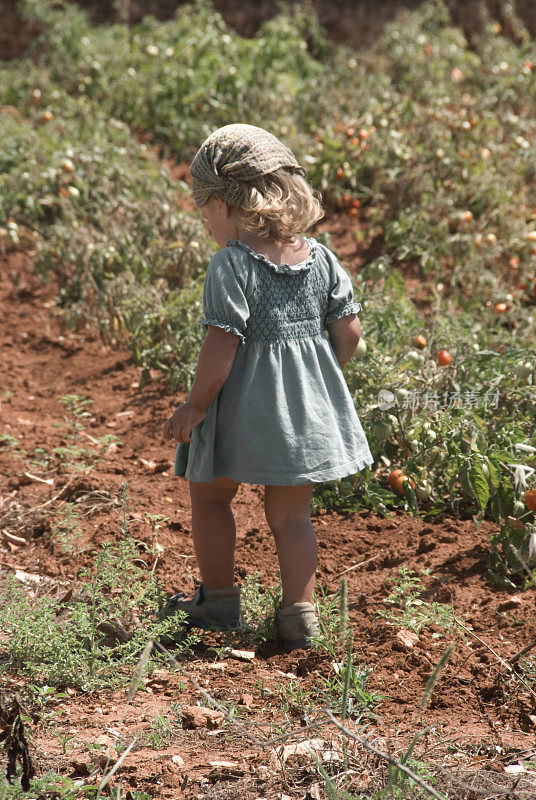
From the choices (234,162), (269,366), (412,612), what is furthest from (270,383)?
(412,612)

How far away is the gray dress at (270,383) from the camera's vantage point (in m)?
2.43

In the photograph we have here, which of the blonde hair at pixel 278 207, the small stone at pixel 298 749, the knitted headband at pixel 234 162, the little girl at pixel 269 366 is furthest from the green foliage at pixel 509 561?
the knitted headband at pixel 234 162

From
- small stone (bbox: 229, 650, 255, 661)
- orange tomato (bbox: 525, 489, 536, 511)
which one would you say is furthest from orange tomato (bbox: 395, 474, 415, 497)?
small stone (bbox: 229, 650, 255, 661)

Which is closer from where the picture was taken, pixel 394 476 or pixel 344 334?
pixel 344 334

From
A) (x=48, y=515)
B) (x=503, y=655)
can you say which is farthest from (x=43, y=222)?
(x=503, y=655)

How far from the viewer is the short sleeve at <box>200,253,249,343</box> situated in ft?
7.79

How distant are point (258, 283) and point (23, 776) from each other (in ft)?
4.42

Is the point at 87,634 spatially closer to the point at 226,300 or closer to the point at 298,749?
the point at 298,749

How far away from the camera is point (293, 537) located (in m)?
2.56

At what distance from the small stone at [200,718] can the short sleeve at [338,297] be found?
3.70 ft

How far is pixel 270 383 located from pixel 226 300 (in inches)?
10.4

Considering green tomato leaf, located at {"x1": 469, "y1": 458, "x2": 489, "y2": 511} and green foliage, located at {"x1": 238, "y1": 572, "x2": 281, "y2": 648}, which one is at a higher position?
green tomato leaf, located at {"x1": 469, "y1": 458, "x2": 489, "y2": 511}

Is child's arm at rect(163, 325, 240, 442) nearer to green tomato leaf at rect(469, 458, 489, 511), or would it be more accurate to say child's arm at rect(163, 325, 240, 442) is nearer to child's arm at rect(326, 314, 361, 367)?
child's arm at rect(326, 314, 361, 367)

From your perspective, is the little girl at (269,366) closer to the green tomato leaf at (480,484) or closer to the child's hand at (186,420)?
the child's hand at (186,420)
